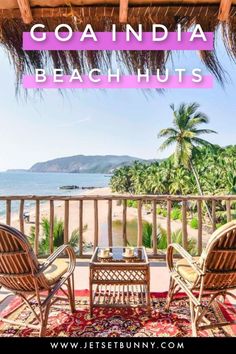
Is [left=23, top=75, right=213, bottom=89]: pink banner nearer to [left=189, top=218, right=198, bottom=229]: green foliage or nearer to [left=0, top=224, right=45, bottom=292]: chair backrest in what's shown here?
[left=0, top=224, right=45, bottom=292]: chair backrest

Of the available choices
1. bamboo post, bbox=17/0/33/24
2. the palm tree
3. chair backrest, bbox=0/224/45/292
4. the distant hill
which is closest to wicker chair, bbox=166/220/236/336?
chair backrest, bbox=0/224/45/292

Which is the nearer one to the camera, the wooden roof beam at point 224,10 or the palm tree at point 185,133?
the wooden roof beam at point 224,10

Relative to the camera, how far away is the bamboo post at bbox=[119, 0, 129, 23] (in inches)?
101

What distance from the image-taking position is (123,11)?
2.67 meters

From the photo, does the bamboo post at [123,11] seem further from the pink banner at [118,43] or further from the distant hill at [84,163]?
the distant hill at [84,163]

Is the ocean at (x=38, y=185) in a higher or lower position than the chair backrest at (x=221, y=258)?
lower

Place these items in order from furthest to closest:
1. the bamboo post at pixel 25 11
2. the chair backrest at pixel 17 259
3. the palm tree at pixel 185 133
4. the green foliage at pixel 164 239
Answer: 1. the palm tree at pixel 185 133
2. the green foliage at pixel 164 239
3. the bamboo post at pixel 25 11
4. the chair backrest at pixel 17 259

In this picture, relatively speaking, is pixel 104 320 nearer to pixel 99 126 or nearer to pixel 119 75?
pixel 119 75

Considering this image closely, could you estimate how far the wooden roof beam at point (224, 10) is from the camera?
2.58 m

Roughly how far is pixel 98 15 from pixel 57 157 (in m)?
46.4

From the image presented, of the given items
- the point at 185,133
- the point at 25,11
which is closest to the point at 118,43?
the point at 25,11

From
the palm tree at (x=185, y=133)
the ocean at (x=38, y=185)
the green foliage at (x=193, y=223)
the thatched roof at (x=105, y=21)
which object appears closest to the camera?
the thatched roof at (x=105, y=21)

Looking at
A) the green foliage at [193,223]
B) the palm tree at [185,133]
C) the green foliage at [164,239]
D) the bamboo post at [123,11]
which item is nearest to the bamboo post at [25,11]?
the bamboo post at [123,11]

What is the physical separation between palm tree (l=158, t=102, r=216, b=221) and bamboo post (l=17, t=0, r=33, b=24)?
909 inches
